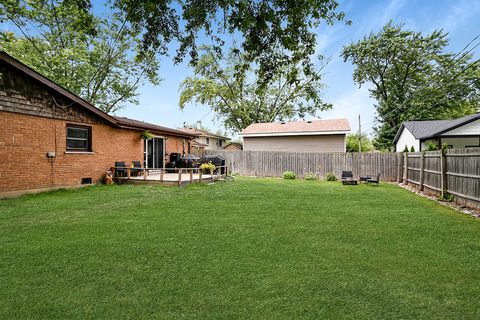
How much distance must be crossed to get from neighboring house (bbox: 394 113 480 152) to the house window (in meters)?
18.3

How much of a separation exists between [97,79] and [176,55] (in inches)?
921

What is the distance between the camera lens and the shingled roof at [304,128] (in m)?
20.8

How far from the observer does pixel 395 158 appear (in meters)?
15.6

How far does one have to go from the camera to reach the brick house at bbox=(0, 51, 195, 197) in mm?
9039

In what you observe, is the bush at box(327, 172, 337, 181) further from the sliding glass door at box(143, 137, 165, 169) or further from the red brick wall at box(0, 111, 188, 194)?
the red brick wall at box(0, 111, 188, 194)

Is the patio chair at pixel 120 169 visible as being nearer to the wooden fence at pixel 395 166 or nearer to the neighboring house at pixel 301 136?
the wooden fence at pixel 395 166

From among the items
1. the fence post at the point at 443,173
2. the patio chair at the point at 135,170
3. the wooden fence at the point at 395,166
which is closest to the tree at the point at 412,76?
the wooden fence at the point at 395,166

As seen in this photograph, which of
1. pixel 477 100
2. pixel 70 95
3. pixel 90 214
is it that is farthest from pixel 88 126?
pixel 477 100

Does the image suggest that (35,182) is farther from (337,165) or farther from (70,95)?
(337,165)

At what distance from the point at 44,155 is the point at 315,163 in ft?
44.5

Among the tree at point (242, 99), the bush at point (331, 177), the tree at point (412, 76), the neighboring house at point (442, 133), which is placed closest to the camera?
the bush at point (331, 177)

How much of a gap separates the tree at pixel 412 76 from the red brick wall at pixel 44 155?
95.5 feet

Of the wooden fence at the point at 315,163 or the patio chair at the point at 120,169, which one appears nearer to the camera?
the patio chair at the point at 120,169

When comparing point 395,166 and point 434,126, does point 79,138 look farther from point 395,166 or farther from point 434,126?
point 434,126
